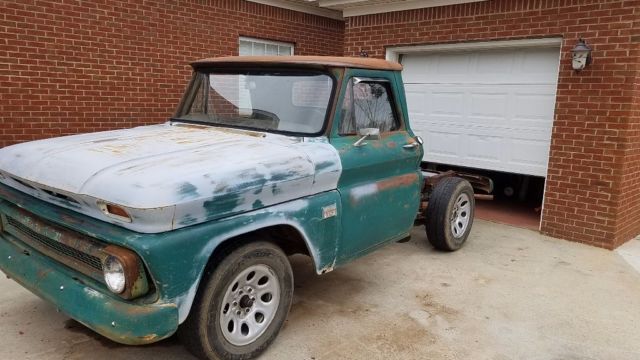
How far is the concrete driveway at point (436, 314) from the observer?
337 centimetres

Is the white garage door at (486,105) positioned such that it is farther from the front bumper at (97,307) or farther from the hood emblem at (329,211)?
the front bumper at (97,307)

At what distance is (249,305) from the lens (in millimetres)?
3135

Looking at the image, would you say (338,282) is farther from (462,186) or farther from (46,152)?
(46,152)

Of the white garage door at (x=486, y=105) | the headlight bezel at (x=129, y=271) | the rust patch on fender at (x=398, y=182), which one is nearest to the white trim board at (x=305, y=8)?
the white garage door at (x=486, y=105)

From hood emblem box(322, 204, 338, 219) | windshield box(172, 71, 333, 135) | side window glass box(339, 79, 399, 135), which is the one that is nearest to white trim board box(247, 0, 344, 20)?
windshield box(172, 71, 333, 135)

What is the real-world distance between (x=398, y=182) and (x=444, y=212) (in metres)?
1.16

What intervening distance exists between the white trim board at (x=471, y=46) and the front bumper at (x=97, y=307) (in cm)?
575

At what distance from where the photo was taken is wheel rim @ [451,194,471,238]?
5.50 m

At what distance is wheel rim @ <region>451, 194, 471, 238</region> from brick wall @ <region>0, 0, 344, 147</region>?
15.1ft

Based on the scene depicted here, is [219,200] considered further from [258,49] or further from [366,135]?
[258,49]

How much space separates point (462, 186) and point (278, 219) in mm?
2980

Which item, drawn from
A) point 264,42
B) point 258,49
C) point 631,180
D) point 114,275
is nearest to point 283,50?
point 264,42

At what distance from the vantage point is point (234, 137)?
11.8ft

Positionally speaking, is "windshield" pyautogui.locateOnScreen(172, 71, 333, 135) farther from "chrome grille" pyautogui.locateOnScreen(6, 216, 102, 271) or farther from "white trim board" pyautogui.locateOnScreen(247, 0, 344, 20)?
"white trim board" pyautogui.locateOnScreen(247, 0, 344, 20)
